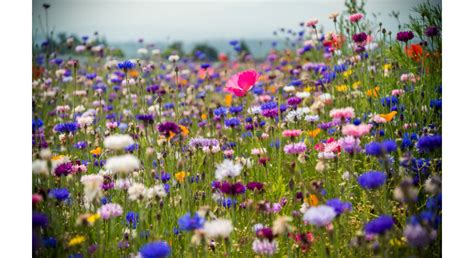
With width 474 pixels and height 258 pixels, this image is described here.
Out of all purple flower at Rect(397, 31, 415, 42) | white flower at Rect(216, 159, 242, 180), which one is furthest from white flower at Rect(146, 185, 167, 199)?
purple flower at Rect(397, 31, 415, 42)

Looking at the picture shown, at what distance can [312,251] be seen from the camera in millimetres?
1246

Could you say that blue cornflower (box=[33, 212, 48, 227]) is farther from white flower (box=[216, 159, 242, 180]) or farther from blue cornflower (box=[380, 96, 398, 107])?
blue cornflower (box=[380, 96, 398, 107])

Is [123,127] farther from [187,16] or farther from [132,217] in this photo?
[132,217]

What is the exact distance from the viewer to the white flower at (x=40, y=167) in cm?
125

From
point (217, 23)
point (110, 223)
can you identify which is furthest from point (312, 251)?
point (217, 23)

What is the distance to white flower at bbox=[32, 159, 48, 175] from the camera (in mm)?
1246

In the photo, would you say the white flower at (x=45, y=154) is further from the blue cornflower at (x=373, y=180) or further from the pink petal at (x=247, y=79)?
the blue cornflower at (x=373, y=180)

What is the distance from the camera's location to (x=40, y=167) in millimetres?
1261

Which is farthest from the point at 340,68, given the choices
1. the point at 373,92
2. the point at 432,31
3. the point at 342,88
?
the point at 432,31

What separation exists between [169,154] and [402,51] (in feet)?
3.01

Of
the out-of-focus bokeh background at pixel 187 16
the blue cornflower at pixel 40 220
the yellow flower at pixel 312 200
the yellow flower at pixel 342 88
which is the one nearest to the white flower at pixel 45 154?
the blue cornflower at pixel 40 220
